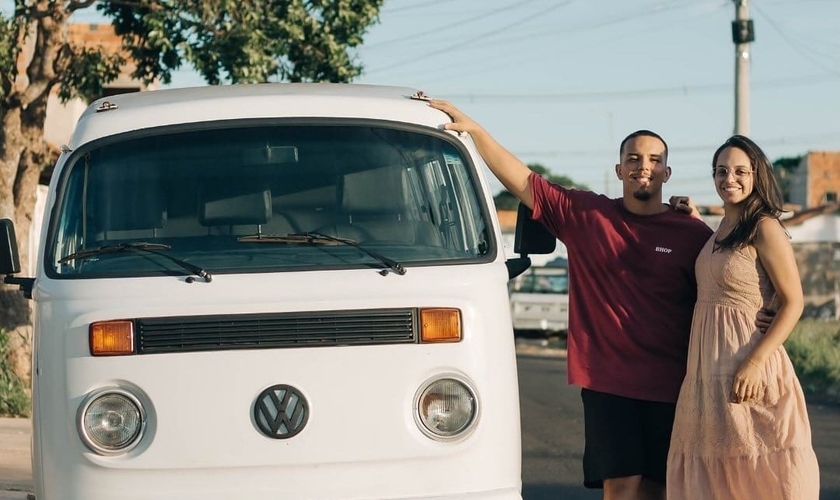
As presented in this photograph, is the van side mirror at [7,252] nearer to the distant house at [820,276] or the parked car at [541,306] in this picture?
the parked car at [541,306]

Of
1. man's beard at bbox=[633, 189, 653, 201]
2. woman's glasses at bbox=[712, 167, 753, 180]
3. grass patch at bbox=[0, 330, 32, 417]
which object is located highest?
woman's glasses at bbox=[712, 167, 753, 180]

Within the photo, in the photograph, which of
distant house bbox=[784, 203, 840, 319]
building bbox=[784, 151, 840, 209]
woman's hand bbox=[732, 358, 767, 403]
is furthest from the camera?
building bbox=[784, 151, 840, 209]

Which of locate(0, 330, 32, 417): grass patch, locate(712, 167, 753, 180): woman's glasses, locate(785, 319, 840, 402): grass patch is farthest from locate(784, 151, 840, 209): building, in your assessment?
locate(712, 167, 753, 180): woman's glasses

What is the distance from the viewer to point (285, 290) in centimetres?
501

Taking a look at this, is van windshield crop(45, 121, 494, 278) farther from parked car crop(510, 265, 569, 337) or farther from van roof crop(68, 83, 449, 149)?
parked car crop(510, 265, 569, 337)

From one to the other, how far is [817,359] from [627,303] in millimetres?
13861

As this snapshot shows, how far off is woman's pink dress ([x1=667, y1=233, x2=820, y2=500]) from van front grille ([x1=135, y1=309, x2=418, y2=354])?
128cm

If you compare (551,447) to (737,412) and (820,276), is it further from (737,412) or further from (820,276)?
(820,276)

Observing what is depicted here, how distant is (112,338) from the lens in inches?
193

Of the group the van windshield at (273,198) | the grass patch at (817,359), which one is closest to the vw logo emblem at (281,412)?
the van windshield at (273,198)

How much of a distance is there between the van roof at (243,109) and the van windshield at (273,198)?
59 millimetres

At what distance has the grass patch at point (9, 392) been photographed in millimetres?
13867

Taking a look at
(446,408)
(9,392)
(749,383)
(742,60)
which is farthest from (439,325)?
(742,60)

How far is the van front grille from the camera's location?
4.92 meters
